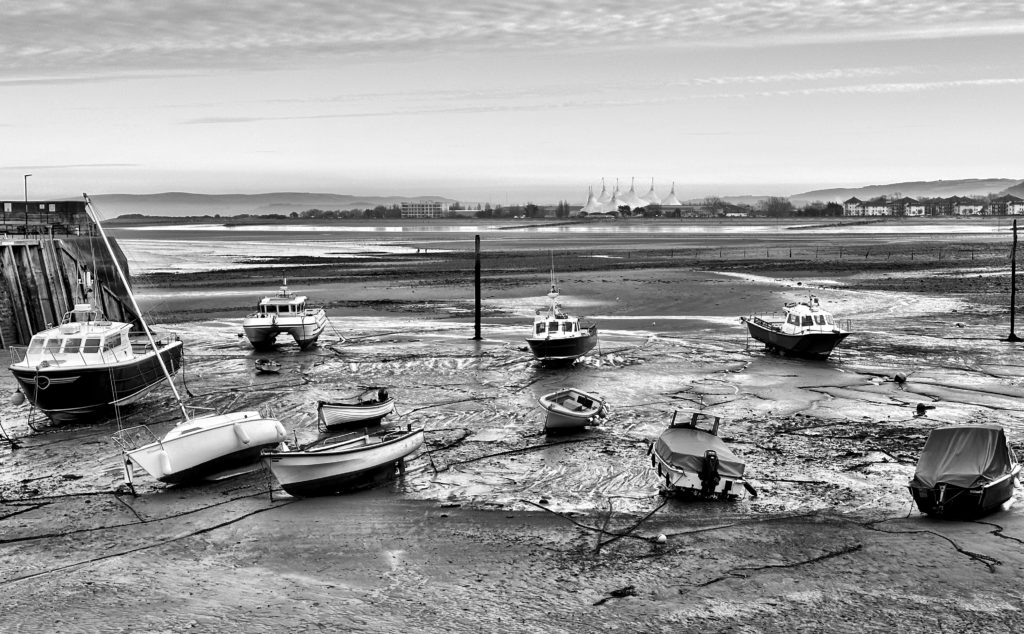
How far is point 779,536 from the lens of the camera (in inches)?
720

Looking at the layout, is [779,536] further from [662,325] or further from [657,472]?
[662,325]

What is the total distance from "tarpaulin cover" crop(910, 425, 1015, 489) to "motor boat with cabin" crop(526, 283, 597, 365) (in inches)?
672

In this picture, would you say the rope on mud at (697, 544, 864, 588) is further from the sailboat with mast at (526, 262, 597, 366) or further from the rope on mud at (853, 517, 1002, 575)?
the sailboat with mast at (526, 262, 597, 366)

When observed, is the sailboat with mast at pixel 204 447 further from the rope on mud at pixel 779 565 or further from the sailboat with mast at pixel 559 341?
the sailboat with mast at pixel 559 341

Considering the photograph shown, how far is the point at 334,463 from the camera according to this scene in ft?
69.5

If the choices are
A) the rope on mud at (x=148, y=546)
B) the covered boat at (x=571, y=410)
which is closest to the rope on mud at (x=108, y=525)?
the rope on mud at (x=148, y=546)

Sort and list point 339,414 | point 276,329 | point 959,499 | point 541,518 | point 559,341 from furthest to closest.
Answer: point 276,329 → point 559,341 → point 339,414 → point 541,518 → point 959,499

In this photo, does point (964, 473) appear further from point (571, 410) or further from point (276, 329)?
point (276, 329)

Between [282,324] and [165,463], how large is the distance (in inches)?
758

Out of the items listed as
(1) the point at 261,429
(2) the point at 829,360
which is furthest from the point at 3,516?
(2) the point at 829,360

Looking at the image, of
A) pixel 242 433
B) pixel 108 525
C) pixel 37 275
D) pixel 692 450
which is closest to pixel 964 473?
pixel 692 450

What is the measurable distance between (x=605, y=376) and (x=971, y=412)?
1184 cm

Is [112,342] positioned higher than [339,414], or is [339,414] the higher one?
[112,342]

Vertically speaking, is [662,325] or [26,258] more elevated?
[26,258]
